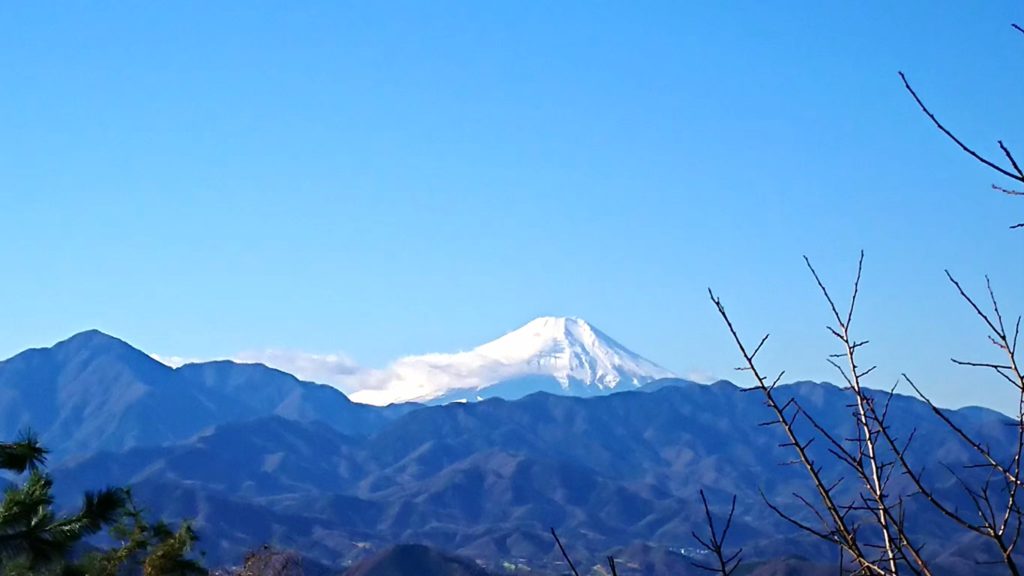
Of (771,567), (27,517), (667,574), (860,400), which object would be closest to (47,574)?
(27,517)

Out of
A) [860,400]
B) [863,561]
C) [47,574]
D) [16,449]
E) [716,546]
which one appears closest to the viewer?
[863,561]

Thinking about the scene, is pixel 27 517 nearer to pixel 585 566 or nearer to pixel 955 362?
pixel 955 362

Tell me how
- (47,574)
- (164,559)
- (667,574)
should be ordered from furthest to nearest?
(667,574) < (164,559) < (47,574)

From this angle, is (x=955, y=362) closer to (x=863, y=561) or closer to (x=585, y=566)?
(x=863, y=561)

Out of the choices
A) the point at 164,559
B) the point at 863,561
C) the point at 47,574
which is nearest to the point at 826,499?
the point at 863,561

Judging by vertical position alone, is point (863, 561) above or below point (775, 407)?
below

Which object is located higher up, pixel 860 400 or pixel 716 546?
pixel 860 400

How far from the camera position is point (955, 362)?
14.6ft

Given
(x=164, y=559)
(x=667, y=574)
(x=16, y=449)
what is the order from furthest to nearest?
(x=667, y=574) < (x=164, y=559) < (x=16, y=449)

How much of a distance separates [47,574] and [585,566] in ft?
610

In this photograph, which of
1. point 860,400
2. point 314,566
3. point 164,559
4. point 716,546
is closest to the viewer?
point 716,546

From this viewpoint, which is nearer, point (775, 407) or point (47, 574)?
point (775, 407)

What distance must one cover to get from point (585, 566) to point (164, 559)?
18109 cm

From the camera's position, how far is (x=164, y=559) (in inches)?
731
